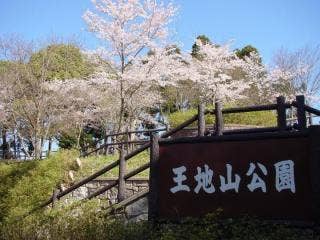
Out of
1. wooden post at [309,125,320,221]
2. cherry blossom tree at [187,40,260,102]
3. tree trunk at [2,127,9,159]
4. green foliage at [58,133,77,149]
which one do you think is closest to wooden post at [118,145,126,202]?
wooden post at [309,125,320,221]

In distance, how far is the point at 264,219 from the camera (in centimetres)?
471

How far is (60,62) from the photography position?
93.6 feet

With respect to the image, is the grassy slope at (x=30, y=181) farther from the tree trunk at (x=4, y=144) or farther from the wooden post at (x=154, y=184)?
the tree trunk at (x=4, y=144)

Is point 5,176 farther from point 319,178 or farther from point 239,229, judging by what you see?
point 319,178

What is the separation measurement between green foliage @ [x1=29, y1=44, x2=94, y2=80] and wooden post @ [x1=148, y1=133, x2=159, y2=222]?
66.6ft

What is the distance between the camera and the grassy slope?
1148 centimetres

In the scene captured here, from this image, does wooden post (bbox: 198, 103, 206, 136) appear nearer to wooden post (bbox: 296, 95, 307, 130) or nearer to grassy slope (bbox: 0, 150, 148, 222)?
wooden post (bbox: 296, 95, 307, 130)

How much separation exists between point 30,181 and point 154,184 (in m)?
7.17

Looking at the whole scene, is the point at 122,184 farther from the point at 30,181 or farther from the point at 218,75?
the point at 218,75

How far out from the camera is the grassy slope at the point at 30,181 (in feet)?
37.7

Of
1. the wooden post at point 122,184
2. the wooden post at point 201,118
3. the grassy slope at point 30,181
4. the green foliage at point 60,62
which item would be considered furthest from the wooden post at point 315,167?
the green foliage at point 60,62

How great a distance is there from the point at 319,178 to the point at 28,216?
526 centimetres

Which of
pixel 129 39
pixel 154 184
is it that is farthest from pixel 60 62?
pixel 154 184

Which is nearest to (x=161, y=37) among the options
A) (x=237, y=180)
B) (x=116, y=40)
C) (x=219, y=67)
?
(x=116, y=40)
